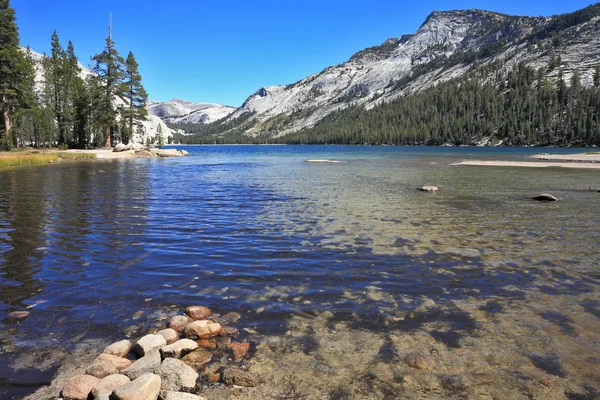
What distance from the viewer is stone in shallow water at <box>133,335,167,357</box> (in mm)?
6406

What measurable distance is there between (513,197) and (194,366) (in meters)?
26.5

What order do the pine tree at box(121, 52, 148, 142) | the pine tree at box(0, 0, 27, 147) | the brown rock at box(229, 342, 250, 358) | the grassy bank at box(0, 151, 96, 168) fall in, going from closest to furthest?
the brown rock at box(229, 342, 250, 358) < the grassy bank at box(0, 151, 96, 168) < the pine tree at box(0, 0, 27, 147) < the pine tree at box(121, 52, 148, 142)

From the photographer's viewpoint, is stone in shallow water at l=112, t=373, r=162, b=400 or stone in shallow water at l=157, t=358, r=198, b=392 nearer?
stone in shallow water at l=112, t=373, r=162, b=400

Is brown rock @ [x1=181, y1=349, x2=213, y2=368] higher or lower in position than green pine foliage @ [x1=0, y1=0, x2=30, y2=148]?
lower

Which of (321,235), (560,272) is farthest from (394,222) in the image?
(560,272)

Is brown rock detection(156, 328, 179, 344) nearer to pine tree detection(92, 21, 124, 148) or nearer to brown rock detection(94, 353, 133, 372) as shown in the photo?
brown rock detection(94, 353, 133, 372)

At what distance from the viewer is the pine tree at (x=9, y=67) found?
189ft

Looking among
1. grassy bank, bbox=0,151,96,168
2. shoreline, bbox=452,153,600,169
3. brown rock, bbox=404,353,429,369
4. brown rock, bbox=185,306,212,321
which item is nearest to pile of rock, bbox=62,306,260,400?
brown rock, bbox=185,306,212,321

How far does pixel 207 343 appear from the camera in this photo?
697 centimetres

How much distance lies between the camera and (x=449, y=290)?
9516mm

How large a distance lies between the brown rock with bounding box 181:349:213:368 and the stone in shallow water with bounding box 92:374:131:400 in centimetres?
104

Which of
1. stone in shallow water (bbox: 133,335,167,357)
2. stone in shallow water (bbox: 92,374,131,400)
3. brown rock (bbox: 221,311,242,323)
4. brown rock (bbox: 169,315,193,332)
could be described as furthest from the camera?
brown rock (bbox: 221,311,242,323)

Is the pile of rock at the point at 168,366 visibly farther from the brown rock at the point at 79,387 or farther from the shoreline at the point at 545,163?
the shoreline at the point at 545,163

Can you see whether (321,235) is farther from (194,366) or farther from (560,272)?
(194,366)
